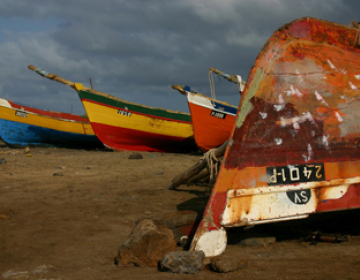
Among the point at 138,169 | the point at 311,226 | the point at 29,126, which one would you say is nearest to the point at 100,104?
the point at 29,126

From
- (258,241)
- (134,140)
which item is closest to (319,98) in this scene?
(258,241)

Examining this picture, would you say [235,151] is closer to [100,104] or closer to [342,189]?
[342,189]

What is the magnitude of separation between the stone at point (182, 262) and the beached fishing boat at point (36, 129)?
1246 centimetres

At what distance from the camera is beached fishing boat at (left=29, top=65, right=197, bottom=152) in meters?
11.8

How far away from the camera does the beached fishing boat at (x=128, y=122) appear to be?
1175cm

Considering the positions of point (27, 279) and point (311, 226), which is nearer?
point (27, 279)

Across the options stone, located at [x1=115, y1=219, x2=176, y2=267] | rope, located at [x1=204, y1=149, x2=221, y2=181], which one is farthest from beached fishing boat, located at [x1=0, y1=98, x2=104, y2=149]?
stone, located at [x1=115, y1=219, x2=176, y2=267]

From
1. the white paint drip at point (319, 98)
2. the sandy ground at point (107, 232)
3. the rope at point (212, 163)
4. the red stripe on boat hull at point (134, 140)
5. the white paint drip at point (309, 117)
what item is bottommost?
the sandy ground at point (107, 232)

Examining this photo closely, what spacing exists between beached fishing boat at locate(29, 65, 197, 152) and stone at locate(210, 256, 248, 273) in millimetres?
9935

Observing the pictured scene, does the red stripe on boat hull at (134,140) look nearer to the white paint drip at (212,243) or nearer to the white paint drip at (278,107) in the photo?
the white paint drip at (278,107)

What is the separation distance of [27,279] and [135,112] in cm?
1008

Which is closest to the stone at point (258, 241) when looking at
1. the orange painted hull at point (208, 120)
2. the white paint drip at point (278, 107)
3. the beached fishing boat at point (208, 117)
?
the white paint drip at point (278, 107)

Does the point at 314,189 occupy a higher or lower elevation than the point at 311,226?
higher

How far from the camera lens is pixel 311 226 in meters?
3.65
